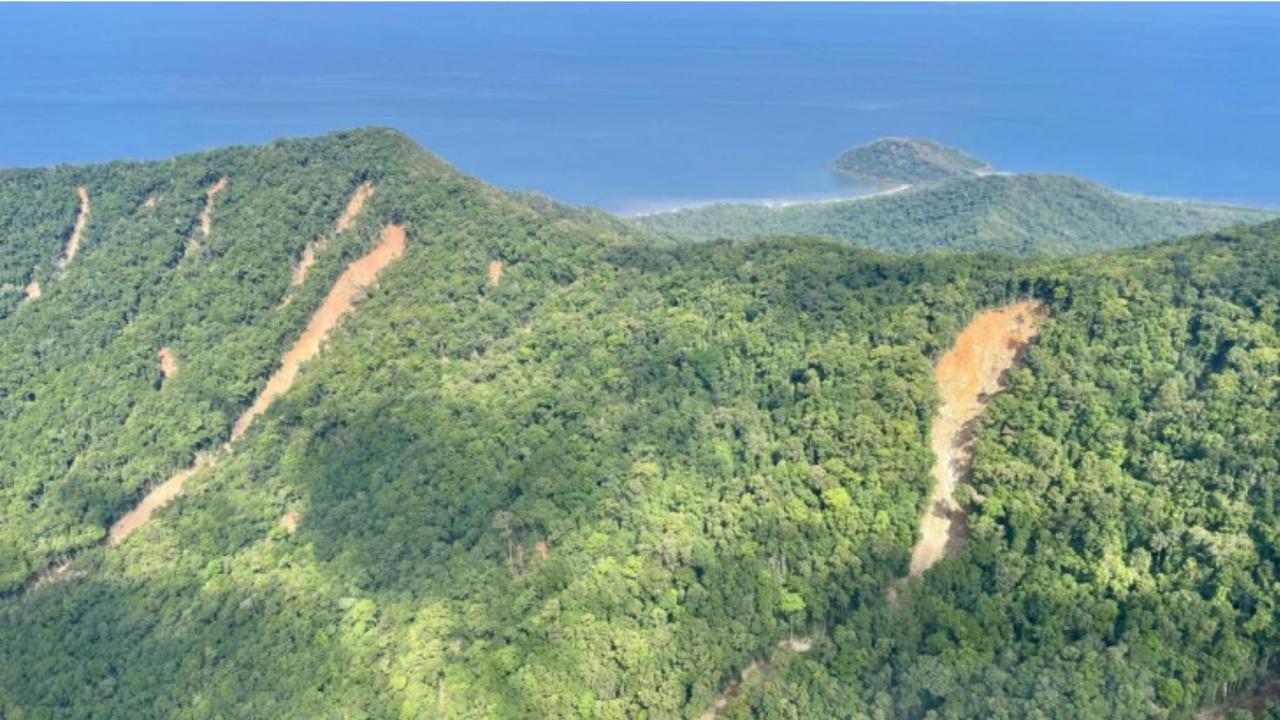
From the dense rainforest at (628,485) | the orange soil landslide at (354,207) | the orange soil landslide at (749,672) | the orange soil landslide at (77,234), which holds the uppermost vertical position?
the orange soil landslide at (354,207)

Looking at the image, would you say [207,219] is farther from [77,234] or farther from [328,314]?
[328,314]

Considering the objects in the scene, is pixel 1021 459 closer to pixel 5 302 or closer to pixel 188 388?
pixel 188 388

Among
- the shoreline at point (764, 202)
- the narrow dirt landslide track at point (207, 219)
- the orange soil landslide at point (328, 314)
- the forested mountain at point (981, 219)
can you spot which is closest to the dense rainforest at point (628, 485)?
the orange soil landslide at point (328, 314)

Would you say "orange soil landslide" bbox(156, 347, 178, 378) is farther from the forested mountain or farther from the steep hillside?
the steep hillside

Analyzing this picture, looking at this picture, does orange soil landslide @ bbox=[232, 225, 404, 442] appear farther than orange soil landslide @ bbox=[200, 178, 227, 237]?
No

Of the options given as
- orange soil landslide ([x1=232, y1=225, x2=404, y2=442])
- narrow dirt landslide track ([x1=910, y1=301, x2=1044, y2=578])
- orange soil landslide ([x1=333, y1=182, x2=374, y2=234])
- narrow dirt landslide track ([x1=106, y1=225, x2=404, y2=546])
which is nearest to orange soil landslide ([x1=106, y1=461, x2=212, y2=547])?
narrow dirt landslide track ([x1=106, y1=225, x2=404, y2=546])

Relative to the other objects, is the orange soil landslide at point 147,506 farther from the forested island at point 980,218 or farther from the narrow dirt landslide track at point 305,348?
the forested island at point 980,218
